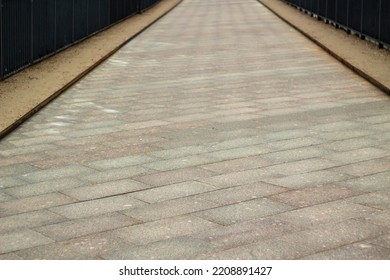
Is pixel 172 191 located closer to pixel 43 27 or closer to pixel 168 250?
pixel 168 250

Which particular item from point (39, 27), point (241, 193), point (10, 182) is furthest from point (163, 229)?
point (39, 27)

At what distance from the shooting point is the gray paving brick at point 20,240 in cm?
558

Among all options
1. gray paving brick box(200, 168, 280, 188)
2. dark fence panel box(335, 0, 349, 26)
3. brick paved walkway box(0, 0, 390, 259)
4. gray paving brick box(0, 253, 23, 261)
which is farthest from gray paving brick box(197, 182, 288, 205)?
dark fence panel box(335, 0, 349, 26)

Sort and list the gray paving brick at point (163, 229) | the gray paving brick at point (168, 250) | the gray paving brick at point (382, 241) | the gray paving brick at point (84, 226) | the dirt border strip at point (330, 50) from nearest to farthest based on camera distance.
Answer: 1. the gray paving brick at point (168, 250)
2. the gray paving brick at point (382, 241)
3. the gray paving brick at point (163, 229)
4. the gray paving brick at point (84, 226)
5. the dirt border strip at point (330, 50)

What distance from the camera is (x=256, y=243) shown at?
557 centimetres

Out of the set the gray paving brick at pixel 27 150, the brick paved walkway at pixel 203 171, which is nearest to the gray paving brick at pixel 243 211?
the brick paved walkway at pixel 203 171

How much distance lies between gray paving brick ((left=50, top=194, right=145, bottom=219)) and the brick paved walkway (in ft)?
0.04

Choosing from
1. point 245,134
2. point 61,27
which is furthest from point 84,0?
point 245,134

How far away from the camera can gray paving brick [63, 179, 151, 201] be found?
6875 millimetres

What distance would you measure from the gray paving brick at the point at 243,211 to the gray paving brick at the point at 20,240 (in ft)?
3.90

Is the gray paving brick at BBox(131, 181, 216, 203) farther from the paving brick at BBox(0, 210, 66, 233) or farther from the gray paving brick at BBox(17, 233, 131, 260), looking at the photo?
the gray paving brick at BBox(17, 233, 131, 260)

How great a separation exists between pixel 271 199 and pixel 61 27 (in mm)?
12117

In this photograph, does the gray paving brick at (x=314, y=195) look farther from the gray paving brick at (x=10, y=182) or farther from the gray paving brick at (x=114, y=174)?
the gray paving brick at (x=10, y=182)

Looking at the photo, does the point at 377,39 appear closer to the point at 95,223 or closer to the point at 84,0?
the point at 84,0
